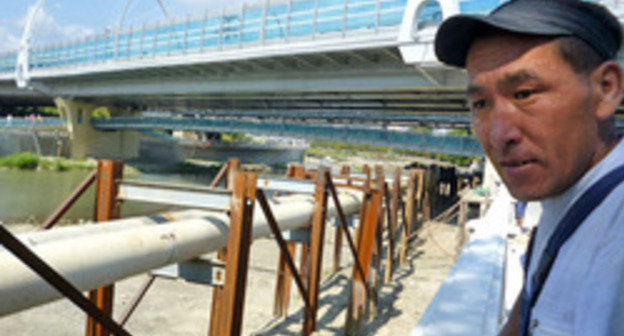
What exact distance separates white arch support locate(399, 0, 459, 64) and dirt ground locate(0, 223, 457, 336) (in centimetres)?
667

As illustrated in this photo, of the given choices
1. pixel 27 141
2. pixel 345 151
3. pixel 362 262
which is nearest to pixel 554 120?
pixel 362 262

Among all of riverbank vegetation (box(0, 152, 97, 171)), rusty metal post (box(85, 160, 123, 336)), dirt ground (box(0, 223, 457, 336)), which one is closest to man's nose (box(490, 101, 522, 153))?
rusty metal post (box(85, 160, 123, 336))

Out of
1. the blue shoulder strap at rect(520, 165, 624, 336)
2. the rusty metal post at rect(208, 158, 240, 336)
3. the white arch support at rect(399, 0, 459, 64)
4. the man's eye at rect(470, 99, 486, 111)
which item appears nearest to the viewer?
the blue shoulder strap at rect(520, 165, 624, 336)

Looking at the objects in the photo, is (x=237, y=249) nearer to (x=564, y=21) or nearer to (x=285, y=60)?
(x=564, y=21)

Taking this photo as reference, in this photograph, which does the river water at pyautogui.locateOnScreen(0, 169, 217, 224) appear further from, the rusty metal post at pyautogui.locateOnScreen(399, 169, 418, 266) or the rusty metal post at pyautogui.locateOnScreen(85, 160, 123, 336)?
the rusty metal post at pyautogui.locateOnScreen(85, 160, 123, 336)

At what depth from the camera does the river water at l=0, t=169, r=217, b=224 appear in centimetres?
1691

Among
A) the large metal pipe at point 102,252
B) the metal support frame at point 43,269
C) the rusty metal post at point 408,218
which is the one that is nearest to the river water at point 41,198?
the rusty metal post at point 408,218

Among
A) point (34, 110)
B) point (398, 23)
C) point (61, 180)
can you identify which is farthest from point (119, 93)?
point (34, 110)

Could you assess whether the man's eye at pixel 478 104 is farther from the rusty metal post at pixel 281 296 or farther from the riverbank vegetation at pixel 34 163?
the riverbank vegetation at pixel 34 163

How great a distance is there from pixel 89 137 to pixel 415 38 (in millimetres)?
34217

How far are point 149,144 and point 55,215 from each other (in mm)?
42407

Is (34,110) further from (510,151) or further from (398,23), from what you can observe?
(510,151)

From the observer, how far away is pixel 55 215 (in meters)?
4.12

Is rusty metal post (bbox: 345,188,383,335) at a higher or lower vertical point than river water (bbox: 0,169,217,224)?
higher
